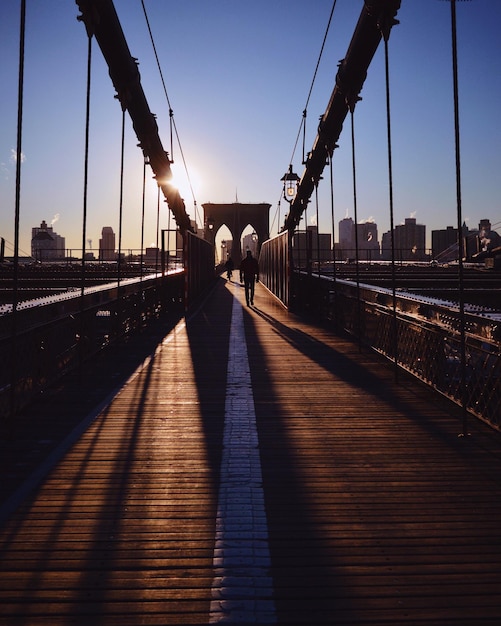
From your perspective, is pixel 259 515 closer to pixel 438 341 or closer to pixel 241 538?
pixel 241 538

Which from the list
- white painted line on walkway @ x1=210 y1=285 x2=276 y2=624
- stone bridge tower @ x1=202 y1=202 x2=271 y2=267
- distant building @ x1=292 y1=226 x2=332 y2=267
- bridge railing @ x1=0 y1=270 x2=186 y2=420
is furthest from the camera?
stone bridge tower @ x1=202 y1=202 x2=271 y2=267

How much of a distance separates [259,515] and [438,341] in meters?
3.33

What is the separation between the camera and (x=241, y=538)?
9.77ft

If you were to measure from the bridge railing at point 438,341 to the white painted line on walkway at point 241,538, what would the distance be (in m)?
1.90

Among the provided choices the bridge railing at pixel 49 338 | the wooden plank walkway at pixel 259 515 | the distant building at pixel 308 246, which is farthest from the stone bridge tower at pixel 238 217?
the wooden plank walkway at pixel 259 515

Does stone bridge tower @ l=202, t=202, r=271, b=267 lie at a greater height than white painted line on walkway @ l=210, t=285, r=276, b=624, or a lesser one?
greater

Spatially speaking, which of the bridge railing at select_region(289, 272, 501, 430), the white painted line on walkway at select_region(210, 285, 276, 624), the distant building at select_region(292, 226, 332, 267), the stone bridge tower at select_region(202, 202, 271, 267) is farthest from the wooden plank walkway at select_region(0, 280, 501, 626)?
the stone bridge tower at select_region(202, 202, 271, 267)

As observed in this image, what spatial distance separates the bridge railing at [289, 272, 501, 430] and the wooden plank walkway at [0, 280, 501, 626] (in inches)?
10.7

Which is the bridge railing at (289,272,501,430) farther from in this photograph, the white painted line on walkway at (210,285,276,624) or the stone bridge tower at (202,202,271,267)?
the stone bridge tower at (202,202,271,267)

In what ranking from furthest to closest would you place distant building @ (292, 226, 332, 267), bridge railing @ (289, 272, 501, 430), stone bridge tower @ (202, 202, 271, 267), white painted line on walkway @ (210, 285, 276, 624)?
stone bridge tower @ (202, 202, 271, 267), distant building @ (292, 226, 332, 267), bridge railing @ (289, 272, 501, 430), white painted line on walkway @ (210, 285, 276, 624)

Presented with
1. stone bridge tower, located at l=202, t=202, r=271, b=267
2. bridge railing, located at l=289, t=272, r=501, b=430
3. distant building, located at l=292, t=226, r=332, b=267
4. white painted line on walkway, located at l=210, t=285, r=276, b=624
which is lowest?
white painted line on walkway, located at l=210, t=285, r=276, b=624

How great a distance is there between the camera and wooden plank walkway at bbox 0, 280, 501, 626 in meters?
2.41

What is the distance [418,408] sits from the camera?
571 centimetres

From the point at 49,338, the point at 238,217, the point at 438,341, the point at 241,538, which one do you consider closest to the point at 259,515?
the point at 241,538
